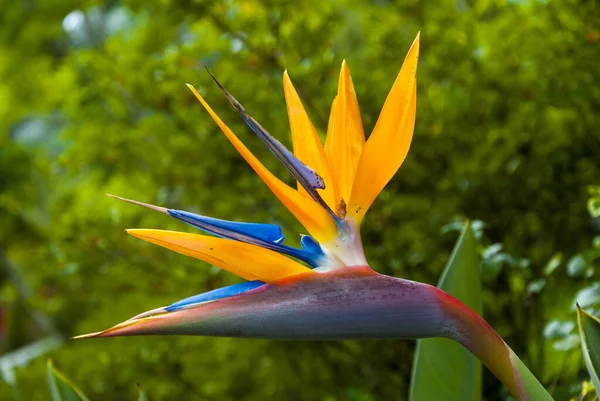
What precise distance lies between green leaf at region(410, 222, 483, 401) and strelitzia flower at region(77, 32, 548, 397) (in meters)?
0.21

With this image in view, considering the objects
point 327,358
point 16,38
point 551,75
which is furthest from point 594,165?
point 16,38

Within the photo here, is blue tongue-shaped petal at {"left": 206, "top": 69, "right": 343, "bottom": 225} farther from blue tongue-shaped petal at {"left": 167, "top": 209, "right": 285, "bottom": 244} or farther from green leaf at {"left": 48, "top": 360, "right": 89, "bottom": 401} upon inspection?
green leaf at {"left": 48, "top": 360, "right": 89, "bottom": 401}

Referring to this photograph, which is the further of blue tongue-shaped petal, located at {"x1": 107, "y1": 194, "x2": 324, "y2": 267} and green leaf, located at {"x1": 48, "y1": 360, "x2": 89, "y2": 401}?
green leaf, located at {"x1": 48, "y1": 360, "x2": 89, "y2": 401}

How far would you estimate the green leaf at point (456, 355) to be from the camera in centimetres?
68

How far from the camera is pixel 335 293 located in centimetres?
44

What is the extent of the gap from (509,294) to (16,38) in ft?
7.65

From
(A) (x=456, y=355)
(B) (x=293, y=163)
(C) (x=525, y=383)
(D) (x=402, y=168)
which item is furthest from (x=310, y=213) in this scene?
(D) (x=402, y=168)

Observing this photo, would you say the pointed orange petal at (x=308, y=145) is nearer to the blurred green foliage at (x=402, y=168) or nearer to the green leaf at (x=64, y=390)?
the green leaf at (x=64, y=390)

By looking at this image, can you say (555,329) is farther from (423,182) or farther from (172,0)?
(172,0)

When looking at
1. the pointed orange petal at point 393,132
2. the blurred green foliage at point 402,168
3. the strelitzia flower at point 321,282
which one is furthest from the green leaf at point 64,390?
the blurred green foliage at point 402,168

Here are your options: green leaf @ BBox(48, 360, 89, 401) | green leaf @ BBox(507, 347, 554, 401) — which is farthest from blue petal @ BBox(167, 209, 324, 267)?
green leaf @ BBox(48, 360, 89, 401)

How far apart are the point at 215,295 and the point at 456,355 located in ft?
1.11

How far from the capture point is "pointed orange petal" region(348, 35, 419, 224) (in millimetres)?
480

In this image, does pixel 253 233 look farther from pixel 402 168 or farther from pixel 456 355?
pixel 402 168
